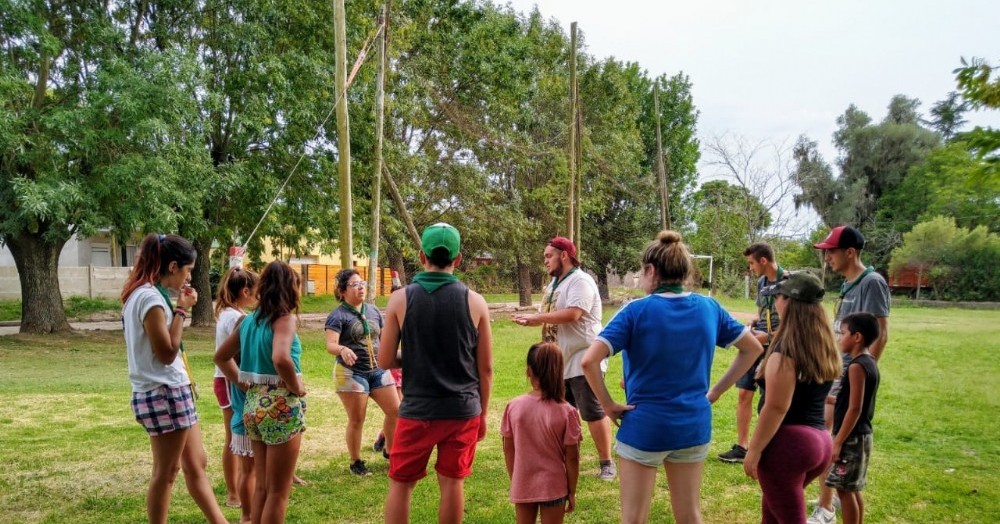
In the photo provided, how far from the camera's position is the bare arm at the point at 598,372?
9.86 ft

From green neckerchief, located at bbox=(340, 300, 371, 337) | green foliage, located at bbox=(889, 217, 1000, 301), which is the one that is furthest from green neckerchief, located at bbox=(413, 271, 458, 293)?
green foliage, located at bbox=(889, 217, 1000, 301)

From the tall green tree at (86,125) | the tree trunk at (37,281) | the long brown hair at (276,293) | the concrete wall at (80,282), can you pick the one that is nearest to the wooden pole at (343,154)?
the tall green tree at (86,125)

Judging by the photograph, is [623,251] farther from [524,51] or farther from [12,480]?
[12,480]

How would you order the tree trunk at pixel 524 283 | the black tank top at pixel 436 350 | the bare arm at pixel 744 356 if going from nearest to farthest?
the bare arm at pixel 744 356 < the black tank top at pixel 436 350 < the tree trunk at pixel 524 283

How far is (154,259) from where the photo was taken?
351 centimetres

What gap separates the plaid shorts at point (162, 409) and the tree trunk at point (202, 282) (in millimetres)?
15432

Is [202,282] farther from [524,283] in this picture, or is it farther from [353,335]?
[353,335]

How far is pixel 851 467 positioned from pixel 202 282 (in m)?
18.8

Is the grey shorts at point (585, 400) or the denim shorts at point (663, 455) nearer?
the denim shorts at point (663, 455)

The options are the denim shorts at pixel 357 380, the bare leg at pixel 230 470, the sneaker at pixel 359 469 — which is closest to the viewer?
the bare leg at pixel 230 470

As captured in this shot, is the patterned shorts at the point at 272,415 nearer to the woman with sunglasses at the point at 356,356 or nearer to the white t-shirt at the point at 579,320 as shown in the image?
the woman with sunglasses at the point at 356,356

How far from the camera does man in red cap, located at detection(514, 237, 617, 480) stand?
5.05 meters

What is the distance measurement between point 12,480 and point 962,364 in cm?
1683

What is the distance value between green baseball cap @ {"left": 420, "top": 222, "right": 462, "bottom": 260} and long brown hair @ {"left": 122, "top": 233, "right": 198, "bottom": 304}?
4.13 feet
